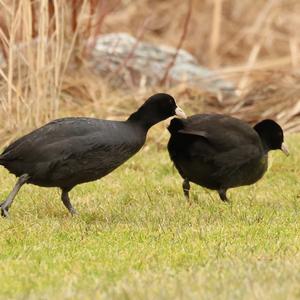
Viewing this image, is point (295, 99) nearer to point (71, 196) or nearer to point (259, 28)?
point (71, 196)

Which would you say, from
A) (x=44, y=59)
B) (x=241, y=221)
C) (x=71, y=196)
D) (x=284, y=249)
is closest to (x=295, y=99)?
(x=44, y=59)

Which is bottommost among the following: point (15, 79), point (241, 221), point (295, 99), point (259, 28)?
point (259, 28)

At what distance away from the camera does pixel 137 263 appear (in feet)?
16.8

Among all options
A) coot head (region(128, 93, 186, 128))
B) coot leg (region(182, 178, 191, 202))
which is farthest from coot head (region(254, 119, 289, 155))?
coot head (region(128, 93, 186, 128))

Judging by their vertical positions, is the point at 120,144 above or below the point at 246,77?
above

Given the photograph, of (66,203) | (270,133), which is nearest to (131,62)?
(270,133)

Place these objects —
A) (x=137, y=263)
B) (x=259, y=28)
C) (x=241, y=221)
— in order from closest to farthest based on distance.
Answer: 1. (x=137, y=263)
2. (x=241, y=221)
3. (x=259, y=28)

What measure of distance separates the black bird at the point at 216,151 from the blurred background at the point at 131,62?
2217 mm

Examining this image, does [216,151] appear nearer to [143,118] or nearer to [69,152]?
[143,118]

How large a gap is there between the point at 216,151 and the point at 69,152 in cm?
119

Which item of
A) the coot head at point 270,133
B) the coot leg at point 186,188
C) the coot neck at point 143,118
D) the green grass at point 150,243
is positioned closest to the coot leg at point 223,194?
the green grass at point 150,243

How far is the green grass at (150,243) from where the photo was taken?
448 cm

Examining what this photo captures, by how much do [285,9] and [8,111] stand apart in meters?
9.20

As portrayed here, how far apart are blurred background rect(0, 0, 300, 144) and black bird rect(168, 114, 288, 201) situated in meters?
2.22
